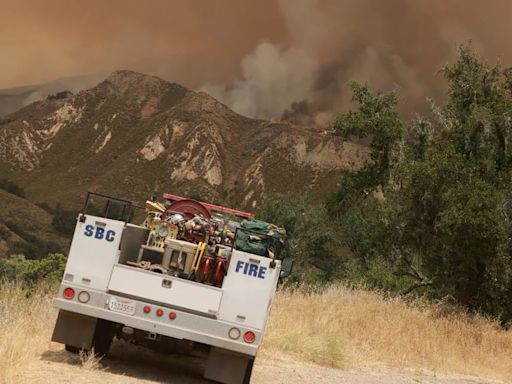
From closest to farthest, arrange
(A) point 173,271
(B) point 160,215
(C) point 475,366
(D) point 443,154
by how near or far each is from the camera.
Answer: (A) point 173,271, (B) point 160,215, (C) point 475,366, (D) point 443,154

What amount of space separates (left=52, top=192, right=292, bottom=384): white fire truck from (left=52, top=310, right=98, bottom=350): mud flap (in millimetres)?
13

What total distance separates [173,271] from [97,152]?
15981 cm

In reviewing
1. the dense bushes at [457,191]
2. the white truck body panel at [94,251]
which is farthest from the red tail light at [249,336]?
the dense bushes at [457,191]

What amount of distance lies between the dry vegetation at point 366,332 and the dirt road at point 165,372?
553 mm

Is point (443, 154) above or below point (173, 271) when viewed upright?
above

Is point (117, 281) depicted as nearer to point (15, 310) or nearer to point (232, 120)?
point (15, 310)

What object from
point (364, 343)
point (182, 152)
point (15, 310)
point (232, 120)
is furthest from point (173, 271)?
point (232, 120)

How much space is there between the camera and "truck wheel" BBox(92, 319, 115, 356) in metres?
8.70

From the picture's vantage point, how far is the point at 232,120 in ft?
614

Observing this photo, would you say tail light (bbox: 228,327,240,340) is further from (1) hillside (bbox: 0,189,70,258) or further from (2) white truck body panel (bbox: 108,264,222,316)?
(1) hillside (bbox: 0,189,70,258)

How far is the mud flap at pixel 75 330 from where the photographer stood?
8.45m

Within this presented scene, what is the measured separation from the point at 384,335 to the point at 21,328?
26.7 feet

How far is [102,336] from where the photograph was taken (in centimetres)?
877

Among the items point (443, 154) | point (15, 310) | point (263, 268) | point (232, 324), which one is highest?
point (443, 154)
